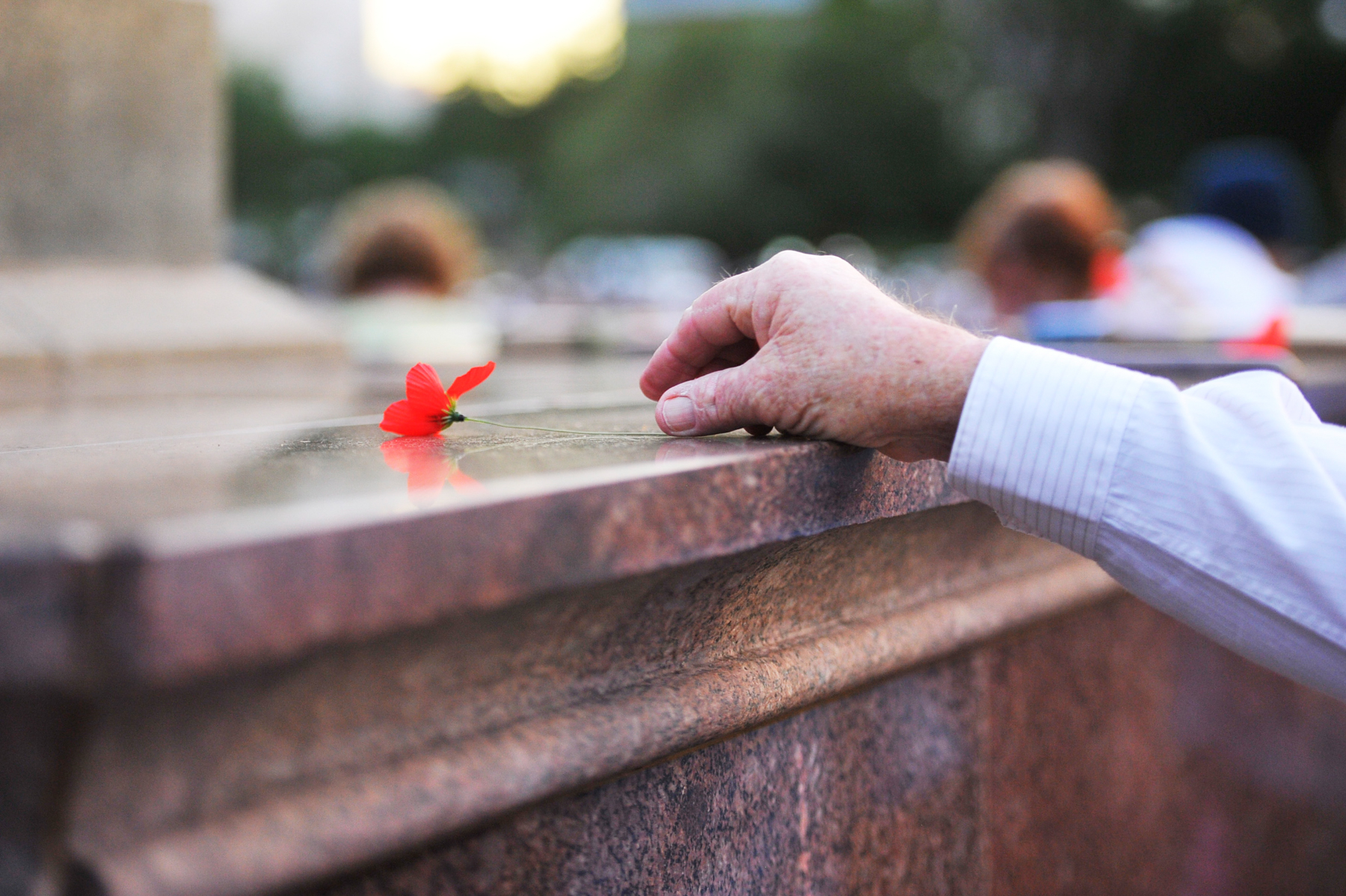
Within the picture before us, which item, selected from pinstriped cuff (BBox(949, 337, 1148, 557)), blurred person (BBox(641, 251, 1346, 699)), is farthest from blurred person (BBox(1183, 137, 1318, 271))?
pinstriped cuff (BBox(949, 337, 1148, 557))

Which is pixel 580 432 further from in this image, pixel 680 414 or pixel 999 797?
pixel 999 797

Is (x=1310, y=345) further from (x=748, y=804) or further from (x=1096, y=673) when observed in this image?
(x=748, y=804)

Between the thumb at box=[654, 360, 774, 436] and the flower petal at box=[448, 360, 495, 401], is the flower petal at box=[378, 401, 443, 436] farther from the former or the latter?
the thumb at box=[654, 360, 774, 436]

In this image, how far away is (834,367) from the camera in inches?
52.6

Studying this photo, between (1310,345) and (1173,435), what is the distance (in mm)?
3165

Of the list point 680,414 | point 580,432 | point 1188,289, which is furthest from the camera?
point 1188,289

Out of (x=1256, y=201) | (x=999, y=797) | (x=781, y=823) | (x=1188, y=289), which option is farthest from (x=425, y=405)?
(x=1256, y=201)

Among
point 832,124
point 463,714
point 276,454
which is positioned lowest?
point 463,714

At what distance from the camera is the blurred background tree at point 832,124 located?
1111 inches

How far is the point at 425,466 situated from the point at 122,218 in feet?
9.49

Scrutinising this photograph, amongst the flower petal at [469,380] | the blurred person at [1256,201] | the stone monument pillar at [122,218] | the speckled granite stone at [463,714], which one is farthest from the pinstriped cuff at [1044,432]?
the blurred person at [1256,201]

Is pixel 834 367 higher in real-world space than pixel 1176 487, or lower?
higher

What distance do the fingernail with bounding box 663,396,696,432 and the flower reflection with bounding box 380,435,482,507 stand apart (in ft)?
0.92

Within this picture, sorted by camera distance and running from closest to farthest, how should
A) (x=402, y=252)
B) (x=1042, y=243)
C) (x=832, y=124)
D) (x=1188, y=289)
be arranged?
(x=1188, y=289), (x=1042, y=243), (x=402, y=252), (x=832, y=124)
